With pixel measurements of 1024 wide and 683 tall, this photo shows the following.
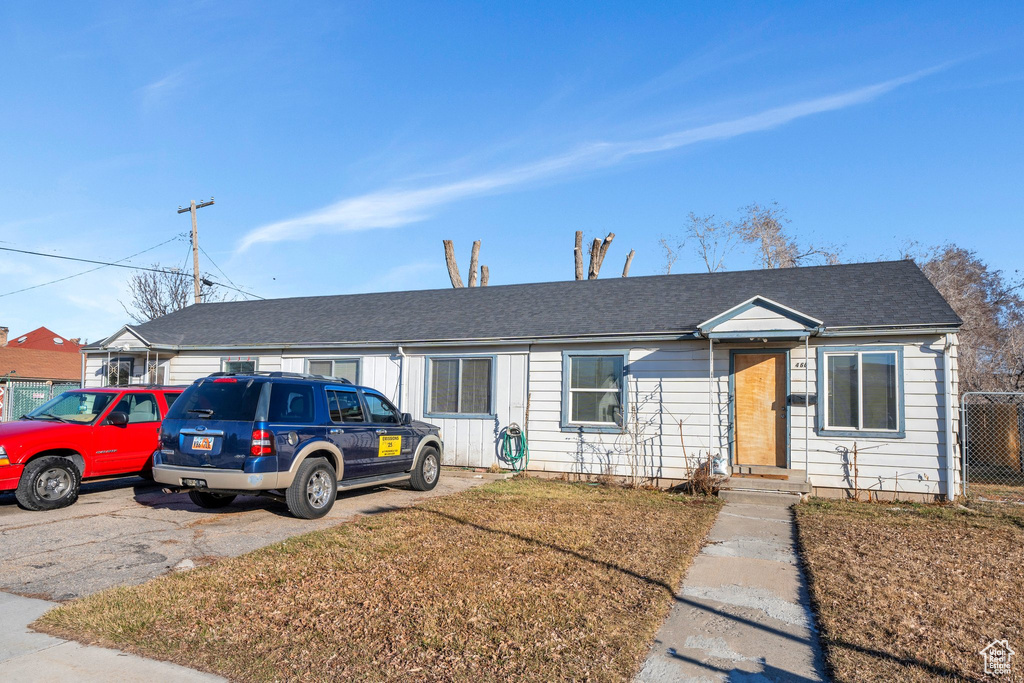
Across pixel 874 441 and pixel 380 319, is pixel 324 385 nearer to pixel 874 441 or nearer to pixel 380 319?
pixel 380 319

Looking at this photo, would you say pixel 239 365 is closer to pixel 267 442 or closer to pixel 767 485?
pixel 267 442

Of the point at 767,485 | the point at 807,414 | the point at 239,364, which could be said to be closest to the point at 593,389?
the point at 767,485

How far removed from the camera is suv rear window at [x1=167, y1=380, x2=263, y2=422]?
26.2ft

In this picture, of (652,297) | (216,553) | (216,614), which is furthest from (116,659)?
(652,297)

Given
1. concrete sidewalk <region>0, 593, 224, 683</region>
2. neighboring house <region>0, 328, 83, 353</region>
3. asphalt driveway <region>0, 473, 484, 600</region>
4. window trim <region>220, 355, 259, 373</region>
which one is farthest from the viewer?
neighboring house <region>0, 328, 83, 353</region>

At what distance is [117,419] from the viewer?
9.52 m

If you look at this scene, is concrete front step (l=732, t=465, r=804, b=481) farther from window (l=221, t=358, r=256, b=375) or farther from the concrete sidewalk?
window (l=221, t=358, r=256, b=375)

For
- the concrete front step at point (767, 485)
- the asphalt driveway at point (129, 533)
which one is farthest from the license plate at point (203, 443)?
the concrete front step at point (767, 485)

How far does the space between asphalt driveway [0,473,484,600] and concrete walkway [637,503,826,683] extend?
440 cm

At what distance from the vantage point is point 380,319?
16.2 m

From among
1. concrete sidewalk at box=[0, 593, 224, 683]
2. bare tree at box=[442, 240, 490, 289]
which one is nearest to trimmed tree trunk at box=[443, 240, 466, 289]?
bare tree at box=[442, 240, 490, 289]

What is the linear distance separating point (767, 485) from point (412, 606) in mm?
7431

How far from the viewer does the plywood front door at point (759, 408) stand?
1148 centimetres

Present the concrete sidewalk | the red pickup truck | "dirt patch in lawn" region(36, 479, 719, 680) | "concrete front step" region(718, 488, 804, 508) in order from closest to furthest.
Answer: the concrete sidewalk, "dirt patch in lawn" region(36, 479, 719, 680), the red pickup truck, "concrete front step" region(718, 488, 804, 508)
